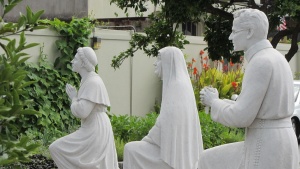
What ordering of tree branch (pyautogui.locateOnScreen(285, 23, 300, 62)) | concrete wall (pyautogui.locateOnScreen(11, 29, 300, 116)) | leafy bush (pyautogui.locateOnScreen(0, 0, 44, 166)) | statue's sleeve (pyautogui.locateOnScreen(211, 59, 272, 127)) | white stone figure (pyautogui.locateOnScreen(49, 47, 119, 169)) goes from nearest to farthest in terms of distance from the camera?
leafy bush (pyautogui.locateOnScreen(0, 0, 44, 166)) < statue's sleeve (pyautogui.locateOnScreen(211, 59, 272, 127)) < white stone figure (pyautogui.locateOnScreen(49, 47, 119, 169)) < tree branch (pyautogui.locateOnScreen(285, 23, 300, 62)) < concrete wall (pyautogui.locateOnScreen(11, 29, 300, 116))

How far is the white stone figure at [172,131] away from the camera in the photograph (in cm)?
855

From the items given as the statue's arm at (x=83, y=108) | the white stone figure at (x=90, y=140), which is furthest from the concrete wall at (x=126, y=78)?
→ the statue's arm at (x=83, y=108)

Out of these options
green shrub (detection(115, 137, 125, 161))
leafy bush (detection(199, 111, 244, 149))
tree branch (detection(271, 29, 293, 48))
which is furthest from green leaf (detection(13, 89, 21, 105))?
leafy bush (detection(199, 111, 244, 149))

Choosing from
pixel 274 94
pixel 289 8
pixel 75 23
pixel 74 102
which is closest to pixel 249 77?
pixel 274 94

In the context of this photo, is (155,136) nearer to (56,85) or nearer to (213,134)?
(213,134)

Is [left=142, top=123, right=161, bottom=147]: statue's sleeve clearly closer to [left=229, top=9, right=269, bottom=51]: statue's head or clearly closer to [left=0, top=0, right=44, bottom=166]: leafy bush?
[left=229, top=9, right=269, bottom=51]: statue's head

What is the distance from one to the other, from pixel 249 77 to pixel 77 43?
9.34m

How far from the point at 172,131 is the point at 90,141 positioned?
67.8 inches

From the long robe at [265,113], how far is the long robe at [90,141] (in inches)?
152

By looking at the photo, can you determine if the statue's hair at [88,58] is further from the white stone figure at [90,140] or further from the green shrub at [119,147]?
the green shrub at [119,147]

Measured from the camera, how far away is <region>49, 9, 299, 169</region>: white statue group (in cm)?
610

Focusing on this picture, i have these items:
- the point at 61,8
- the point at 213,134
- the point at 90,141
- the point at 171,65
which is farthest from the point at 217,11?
the point at 61,8

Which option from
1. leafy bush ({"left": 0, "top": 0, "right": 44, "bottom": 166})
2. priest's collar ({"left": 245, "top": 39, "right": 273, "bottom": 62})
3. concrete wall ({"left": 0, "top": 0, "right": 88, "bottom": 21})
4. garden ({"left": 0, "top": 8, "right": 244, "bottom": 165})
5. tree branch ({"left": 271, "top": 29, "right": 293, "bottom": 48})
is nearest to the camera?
leafy bush ({"left": 0, "top": 0, "right": 44, "bottom": 166})

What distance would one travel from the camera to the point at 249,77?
611 centimetres
